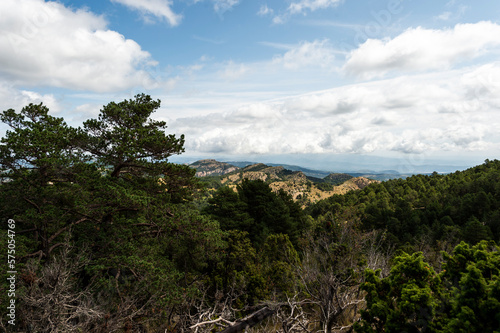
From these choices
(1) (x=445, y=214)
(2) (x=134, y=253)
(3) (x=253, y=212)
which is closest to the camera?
(2) (x=134, y=253)

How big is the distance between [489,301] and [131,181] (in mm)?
14347

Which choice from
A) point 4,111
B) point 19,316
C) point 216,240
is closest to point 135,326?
point 19,316

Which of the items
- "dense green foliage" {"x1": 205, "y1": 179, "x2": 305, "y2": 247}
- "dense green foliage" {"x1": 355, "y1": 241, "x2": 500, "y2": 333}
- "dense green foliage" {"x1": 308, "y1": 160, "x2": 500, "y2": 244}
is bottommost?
"dense green foliage" {"x1": 308, "y1": 160, "x2": 500, "y2": 244}

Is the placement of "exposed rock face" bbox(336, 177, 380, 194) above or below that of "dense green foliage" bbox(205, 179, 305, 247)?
below

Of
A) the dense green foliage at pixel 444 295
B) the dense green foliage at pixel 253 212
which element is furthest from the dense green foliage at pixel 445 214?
the dense green foliage at pixel 444 295

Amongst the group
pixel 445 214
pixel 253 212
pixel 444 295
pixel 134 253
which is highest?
pixel 444 295

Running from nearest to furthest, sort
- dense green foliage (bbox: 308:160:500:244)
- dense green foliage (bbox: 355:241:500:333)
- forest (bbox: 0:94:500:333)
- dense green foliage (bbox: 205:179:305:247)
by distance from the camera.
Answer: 1. dense green foliage (bbox: 355:241:500:333)
2. forest (bbox: 0:94:500:333)
3. dense green foliage (bbox: 205:179:305:247)
4. dense green foliage (bbox: 308:160:500:244)

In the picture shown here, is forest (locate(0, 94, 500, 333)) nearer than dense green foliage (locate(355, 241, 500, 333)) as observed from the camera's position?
No

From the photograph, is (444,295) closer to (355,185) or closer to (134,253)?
(134,253)

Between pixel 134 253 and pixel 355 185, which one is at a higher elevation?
pixel 134 253

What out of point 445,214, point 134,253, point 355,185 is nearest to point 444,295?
point 134,253

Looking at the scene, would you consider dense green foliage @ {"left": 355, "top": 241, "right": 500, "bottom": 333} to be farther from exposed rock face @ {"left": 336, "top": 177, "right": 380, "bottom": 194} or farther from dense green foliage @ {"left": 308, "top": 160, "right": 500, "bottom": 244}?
exposed rock face @ {"left": 336, "top": 177, "right": 380, "bottom": 194}

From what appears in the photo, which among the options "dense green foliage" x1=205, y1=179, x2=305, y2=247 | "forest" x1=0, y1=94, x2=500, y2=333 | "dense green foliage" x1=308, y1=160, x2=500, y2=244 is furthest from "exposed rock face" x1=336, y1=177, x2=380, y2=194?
"forest" x1=0, y1=94, x2=500, y2=333

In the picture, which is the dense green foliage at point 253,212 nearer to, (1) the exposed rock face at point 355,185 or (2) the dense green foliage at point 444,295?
(2) the dense green foliage at point 444,295
